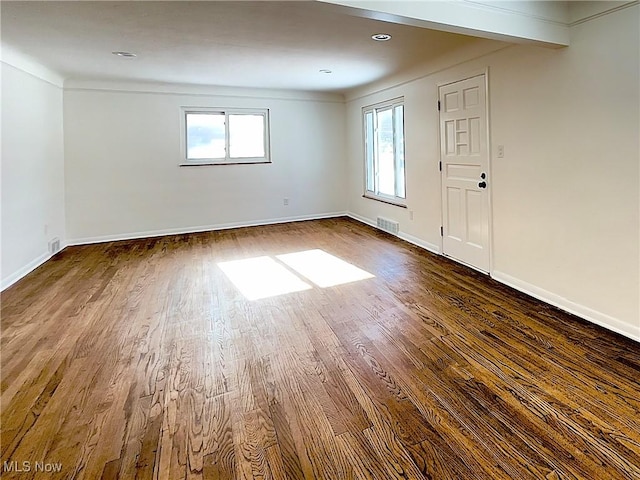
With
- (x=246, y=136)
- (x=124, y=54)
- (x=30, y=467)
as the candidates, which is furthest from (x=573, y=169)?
(x=246, y=136)

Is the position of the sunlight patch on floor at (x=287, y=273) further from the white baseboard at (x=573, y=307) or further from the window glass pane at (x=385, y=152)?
the window glass pane at (x=385, y=152)

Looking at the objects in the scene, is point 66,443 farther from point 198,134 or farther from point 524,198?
point 198,134

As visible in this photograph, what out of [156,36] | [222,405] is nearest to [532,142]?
[222,405]

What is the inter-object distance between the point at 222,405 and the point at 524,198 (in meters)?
3.06

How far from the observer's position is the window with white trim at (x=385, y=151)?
5859 millimetres

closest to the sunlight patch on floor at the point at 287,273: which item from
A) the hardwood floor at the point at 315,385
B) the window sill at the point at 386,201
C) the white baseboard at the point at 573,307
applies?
the hardwood floor at the point at 315,385

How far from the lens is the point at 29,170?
4578 millimetres

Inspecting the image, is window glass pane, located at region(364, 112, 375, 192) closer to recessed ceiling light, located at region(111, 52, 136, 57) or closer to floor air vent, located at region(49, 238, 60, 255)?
recessed ceiling light, located at region(111, 52, 136, 57)

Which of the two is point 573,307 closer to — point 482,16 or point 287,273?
point 482,16

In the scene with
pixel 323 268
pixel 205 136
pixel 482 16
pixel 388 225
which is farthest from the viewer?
pixel 205 136

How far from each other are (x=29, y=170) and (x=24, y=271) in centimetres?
117

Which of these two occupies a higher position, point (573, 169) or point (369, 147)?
point (369, 147)

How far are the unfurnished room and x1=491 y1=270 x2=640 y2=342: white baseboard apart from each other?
0.02 m

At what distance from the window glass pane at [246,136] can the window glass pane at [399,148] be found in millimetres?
2455
